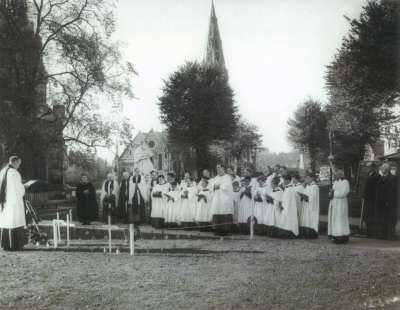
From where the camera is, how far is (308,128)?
57875mm

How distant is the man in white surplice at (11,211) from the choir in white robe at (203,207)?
5.79m

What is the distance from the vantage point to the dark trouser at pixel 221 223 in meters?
13.8

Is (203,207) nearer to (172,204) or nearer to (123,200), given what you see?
(172,204)

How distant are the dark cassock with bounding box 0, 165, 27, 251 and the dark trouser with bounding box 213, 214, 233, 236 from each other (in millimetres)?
5228

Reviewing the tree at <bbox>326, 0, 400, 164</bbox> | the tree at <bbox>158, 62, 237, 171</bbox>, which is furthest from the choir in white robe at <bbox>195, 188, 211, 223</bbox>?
the tree at <bbox>158, 62, 237, 171</bbox>

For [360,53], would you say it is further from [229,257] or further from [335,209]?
[229,257]

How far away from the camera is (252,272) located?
328 inches

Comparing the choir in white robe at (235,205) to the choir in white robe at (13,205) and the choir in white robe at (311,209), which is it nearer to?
the choir in white robe at (311,209)

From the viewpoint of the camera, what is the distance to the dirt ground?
6547mm

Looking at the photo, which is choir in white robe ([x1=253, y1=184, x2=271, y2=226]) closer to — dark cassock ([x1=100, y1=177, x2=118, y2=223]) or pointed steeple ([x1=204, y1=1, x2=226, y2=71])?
dark cassock ([x1=100, y1=177, x2=118, y2=223])

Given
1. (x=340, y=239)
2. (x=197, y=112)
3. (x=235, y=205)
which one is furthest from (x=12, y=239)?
(x=197, y=112)

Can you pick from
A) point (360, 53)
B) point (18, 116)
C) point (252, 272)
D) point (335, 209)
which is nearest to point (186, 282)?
point (252, 272)

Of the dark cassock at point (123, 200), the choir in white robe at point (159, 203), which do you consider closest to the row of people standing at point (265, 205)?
the choir in white robe at point (159, 203)

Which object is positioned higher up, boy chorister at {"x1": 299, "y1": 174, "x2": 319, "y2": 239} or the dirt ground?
boy chorister at {"x1": 299, "y1": 174, "x2": 319, "y2": 239}
